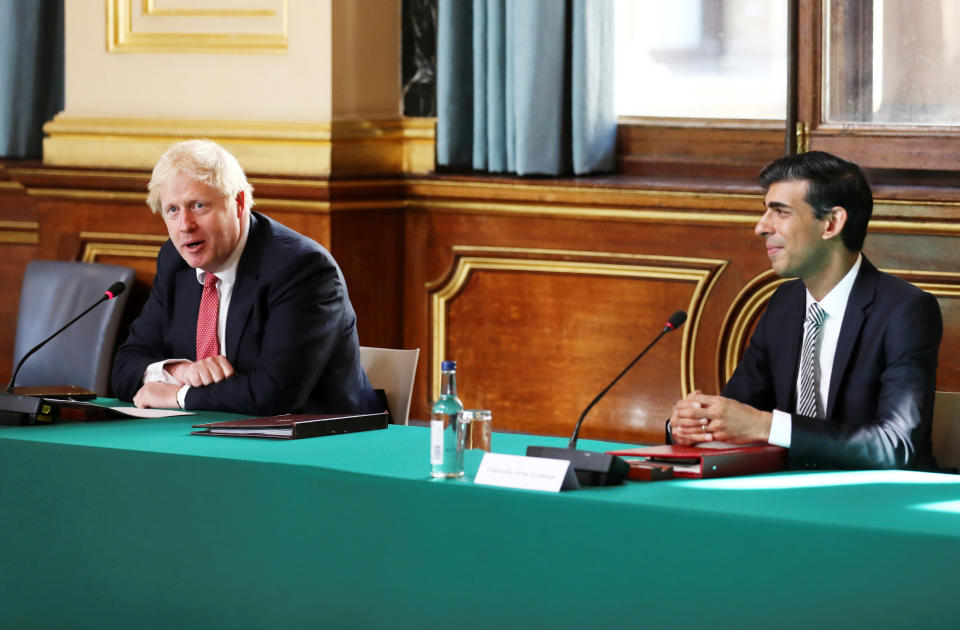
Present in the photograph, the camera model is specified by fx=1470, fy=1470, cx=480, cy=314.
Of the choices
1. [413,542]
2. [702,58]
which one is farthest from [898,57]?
[413,542]

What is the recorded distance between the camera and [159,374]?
350cm

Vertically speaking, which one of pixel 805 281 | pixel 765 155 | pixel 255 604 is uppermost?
pixel 765 155

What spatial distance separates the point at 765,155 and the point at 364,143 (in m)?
1.26

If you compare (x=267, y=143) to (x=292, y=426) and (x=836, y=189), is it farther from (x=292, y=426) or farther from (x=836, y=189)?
(x=836, y=189)

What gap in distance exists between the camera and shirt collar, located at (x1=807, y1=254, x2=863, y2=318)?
3043 millimetres

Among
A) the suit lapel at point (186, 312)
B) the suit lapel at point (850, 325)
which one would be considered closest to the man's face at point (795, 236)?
the suit lapel at point (850, 325)

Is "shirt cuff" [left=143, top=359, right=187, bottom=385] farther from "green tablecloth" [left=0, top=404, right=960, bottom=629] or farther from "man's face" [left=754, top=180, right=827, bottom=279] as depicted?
"man's face" [left=754, top=180, right=827, bottom=279]

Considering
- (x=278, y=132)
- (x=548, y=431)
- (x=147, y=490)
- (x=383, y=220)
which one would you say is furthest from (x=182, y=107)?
(x=147, y=490)

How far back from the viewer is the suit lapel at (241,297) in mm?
3467

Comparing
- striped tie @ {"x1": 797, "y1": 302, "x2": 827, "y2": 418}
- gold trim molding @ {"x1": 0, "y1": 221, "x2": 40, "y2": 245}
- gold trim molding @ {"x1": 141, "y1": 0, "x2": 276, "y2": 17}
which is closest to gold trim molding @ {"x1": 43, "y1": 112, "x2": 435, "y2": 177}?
gold trim molding @ {"x1": 141, "y1": 0, "x2": 276, "y2": 17}

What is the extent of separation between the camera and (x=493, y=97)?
4691 mm

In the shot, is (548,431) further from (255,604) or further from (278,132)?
(255,604)

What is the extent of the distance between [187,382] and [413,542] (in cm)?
114

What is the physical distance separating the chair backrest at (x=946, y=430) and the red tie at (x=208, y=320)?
5.45ft
